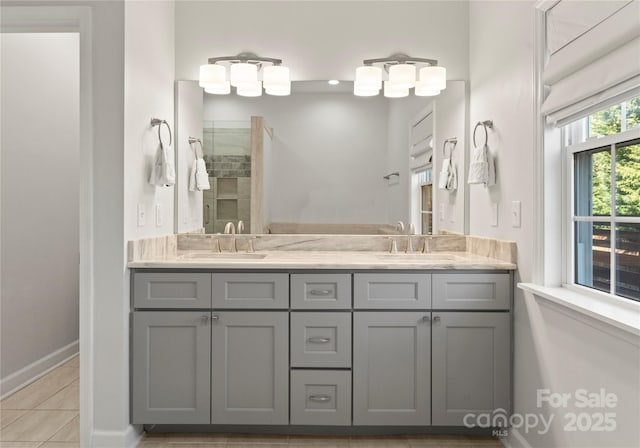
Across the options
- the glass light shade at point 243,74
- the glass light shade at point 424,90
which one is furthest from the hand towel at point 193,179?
the glass light shade at point 424,90

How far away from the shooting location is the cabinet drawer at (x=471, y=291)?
2361mm

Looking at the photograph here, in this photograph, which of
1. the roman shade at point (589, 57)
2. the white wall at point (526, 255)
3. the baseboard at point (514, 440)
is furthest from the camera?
the baseboard at point (514, 440)

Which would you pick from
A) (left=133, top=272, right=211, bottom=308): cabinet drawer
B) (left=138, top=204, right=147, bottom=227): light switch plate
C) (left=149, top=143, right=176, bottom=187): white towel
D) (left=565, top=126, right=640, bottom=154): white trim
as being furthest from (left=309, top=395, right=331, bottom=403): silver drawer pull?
(left=565, top=126, right=640, bottom=154): white trim

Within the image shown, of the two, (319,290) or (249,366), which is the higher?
(319,290)

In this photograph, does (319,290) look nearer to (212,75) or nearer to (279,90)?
(279,90)

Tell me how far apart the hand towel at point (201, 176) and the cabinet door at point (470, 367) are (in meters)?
1.58

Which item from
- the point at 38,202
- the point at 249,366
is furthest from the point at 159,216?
the point at 38,202

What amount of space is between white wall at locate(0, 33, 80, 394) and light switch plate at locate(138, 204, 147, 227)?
1113mm

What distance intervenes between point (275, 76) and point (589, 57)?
1781 mm

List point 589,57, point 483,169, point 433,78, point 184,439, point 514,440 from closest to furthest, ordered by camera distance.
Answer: point 589,57 < point 514,440 < point 184,439 < point 483,169 < point 433,78

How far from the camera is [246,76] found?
2936 millimetres

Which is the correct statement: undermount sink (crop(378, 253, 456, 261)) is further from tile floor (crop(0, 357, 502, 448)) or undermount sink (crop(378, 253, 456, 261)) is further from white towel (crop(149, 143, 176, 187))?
white towel (crop(149, 143, 176, 187))

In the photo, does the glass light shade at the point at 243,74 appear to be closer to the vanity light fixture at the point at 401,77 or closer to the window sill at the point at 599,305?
the vanity light fixture at the point at 401,77

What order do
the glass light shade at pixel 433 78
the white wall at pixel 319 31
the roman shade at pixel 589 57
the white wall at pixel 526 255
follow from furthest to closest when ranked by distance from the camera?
the white wall at pixel 319 31
the glass light shade at pixel 433 78
the white wall at pixel 526 255
the roman shade at pixel 589 57
